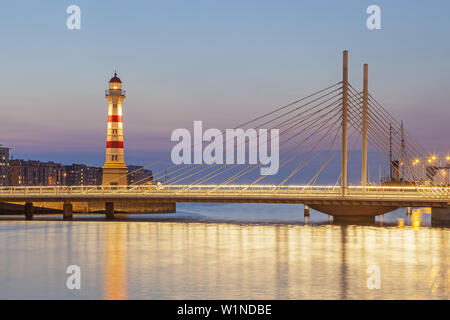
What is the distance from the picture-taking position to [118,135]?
72.1 metres

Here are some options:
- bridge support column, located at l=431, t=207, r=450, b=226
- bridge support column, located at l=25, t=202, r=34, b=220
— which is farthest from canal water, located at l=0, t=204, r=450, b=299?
bridge support column, located at l=25, t=202, r=34, b=220

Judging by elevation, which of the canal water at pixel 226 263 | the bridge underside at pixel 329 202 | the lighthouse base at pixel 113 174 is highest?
the lighthouse base at pixel 113 174

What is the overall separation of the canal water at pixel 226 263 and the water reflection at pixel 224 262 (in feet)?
0.14

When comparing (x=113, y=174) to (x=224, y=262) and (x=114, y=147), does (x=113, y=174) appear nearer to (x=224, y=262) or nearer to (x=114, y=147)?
(x=114, y=147)

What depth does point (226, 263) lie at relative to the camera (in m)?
29.9

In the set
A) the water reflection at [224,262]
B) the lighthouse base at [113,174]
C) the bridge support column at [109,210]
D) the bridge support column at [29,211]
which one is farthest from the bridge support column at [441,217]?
the bridge support column at [29,211]

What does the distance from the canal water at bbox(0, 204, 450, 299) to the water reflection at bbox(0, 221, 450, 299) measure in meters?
0.04

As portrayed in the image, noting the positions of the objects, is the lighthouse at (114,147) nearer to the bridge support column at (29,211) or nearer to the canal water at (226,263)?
the bridge support column at (29,211)

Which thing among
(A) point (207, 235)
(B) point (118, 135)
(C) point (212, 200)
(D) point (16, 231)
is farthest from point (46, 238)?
(B) point (118, 135)

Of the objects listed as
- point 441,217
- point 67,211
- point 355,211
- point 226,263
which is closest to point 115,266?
point 226,263

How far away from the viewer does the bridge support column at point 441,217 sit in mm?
55575
